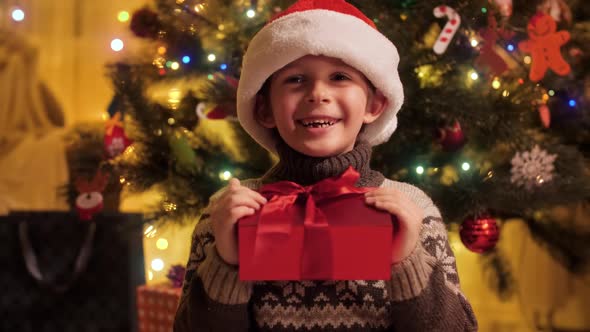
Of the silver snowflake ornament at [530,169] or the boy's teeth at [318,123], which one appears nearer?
the boy's teeth at [318,123]

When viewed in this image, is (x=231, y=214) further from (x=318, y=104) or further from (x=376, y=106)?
(x=376, y=106)

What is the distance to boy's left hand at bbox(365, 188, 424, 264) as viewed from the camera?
727 millimetres

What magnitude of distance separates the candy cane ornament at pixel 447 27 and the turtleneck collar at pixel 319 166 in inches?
16.8

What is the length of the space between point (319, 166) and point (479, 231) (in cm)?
61

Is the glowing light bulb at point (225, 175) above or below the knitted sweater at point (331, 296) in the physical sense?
above

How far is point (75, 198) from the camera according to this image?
5.32 ft

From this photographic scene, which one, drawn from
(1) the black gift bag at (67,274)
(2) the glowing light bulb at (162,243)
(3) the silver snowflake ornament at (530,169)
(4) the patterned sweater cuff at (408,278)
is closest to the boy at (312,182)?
(4) the patterned sweater cuff at (408,278)

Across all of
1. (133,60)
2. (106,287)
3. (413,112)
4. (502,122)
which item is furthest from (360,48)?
(106,287)

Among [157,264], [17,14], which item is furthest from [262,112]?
[17,14]

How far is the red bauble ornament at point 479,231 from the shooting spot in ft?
4.26

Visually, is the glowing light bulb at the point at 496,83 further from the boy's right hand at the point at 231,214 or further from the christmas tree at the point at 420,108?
the boy's right hand at the point at 231,214

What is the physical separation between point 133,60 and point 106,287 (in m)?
0.99

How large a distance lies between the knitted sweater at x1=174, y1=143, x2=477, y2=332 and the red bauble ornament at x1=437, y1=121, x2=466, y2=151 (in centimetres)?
43

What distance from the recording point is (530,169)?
1.30 metres
